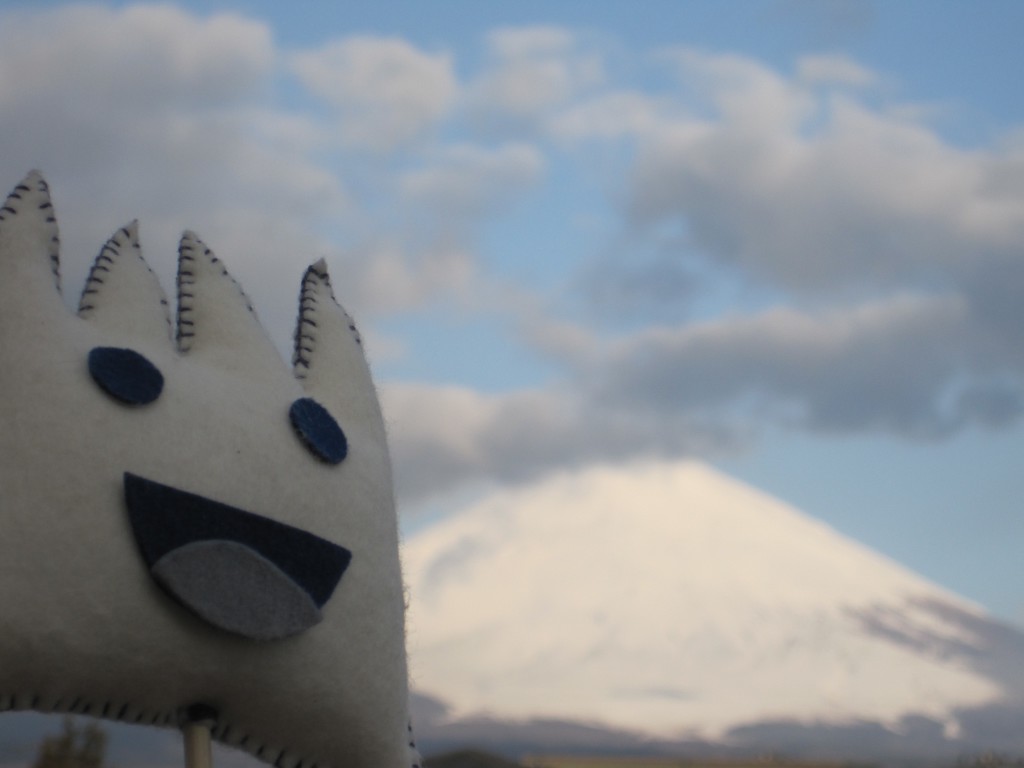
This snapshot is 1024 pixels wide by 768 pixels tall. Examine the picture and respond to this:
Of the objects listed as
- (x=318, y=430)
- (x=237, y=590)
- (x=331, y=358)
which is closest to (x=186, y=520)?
(x=237, y=590)

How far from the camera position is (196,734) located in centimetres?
748

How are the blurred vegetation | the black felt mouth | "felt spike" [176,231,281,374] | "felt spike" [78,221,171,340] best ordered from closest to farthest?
the black felt mouth, "felt spike" [78,221,171,340], "felt spike" [176,231,281,374], the blurred vegetation

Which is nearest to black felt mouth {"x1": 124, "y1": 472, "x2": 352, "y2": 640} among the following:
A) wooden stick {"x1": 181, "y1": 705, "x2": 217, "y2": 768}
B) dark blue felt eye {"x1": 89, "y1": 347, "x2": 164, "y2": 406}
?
dark blue felt eye {"x1": 89, "y1": 347, "x2": 164, "y2": 406}

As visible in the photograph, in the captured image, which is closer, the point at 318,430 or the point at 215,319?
the point at 318,430

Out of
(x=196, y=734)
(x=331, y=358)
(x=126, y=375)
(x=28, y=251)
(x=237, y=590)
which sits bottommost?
(x=196, y=734)

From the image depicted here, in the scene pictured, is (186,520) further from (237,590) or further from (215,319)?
(215,319)

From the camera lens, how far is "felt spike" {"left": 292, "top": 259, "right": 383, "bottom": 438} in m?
8.65

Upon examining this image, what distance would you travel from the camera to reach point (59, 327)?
23.8 feet

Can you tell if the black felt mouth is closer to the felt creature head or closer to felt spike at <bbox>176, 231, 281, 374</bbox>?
the felt creature head

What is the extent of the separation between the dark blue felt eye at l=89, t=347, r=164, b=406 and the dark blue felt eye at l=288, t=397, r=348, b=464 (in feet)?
2.80

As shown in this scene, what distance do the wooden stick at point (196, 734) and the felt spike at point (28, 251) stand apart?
213cm

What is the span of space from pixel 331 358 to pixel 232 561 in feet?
6.16

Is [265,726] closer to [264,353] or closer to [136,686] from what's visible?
[136,686]

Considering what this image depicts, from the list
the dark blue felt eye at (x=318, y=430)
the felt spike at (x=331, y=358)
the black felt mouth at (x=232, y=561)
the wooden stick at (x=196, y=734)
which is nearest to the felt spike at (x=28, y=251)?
the black felt mouth at (x=232, y=561)
